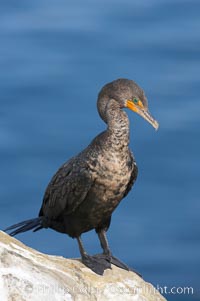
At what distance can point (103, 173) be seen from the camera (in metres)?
7.21

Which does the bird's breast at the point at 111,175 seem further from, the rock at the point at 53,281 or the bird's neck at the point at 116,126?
the rock at the point at 53,281

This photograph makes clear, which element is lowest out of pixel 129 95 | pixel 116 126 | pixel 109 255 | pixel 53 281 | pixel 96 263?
pixel 53 281

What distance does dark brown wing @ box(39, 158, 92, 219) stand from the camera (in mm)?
7298

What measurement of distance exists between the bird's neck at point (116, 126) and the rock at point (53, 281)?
862mm

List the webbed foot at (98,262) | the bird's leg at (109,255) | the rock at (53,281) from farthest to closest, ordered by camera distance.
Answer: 1. the bird's leg at (109,255)
2. the webbed foot at (98,262)
3. the rock at (53,281)

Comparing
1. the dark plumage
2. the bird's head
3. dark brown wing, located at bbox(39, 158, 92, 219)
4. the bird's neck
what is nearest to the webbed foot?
the dark plumage

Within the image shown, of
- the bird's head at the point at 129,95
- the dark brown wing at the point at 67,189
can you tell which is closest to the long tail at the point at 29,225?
the dark brown wing at the point at 67,189

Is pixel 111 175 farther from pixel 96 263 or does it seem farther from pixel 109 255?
pixel 109 255

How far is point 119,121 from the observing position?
722 cm

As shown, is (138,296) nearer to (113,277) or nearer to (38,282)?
(113,277)

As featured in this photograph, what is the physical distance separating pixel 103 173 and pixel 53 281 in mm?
1537

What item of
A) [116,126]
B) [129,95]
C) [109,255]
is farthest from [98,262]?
[129,95]

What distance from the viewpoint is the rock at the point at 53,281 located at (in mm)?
5598

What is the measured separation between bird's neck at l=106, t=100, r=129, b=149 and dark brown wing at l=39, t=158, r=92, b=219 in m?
0.27
